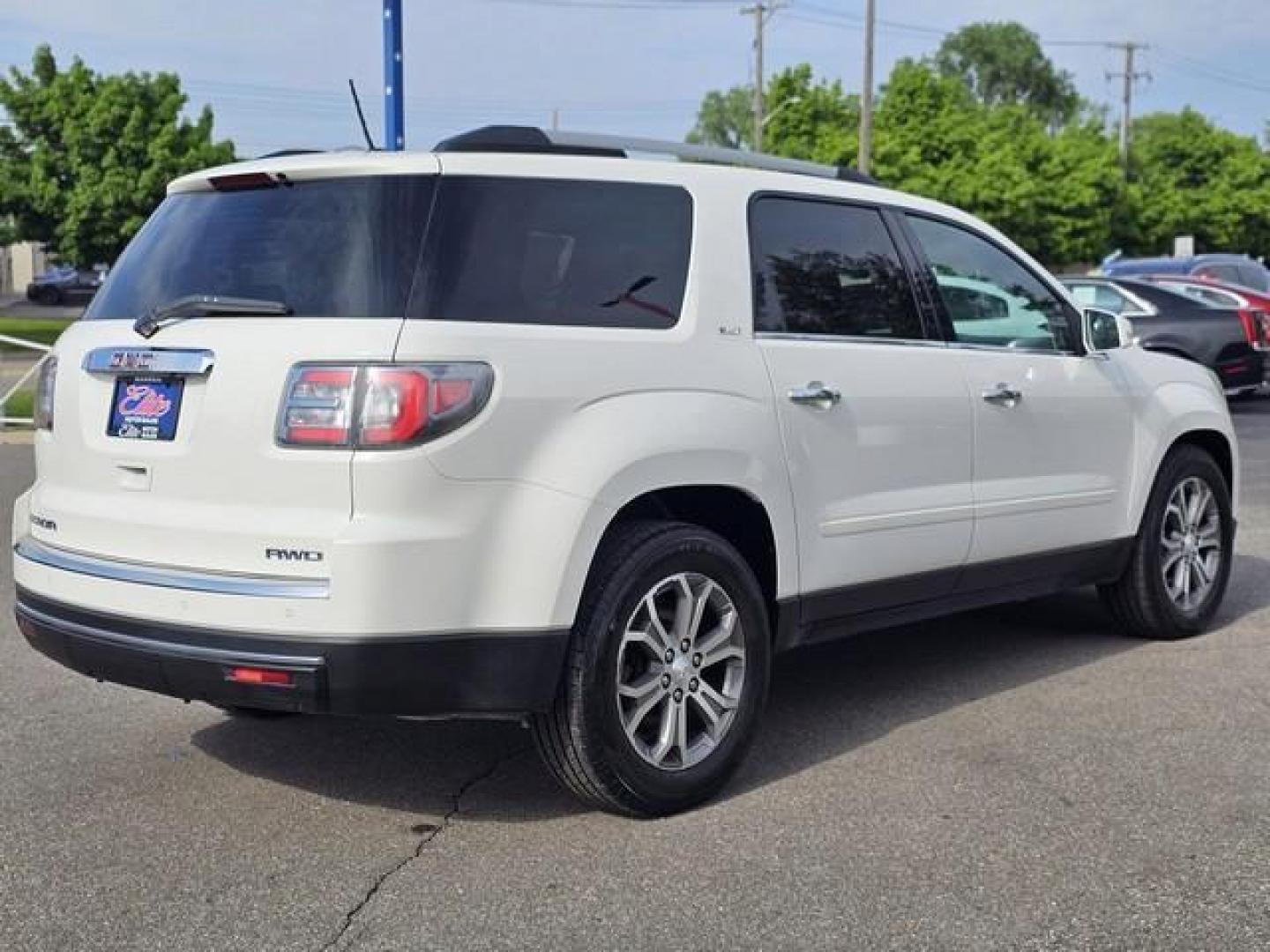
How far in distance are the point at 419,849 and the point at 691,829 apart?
749 millimetres

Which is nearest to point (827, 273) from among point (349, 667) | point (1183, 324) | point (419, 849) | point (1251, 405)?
point (349, 667)

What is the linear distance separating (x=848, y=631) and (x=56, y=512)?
8.16ft

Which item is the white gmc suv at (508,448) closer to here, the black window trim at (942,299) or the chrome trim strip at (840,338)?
the chrome trim strip at (840,338)

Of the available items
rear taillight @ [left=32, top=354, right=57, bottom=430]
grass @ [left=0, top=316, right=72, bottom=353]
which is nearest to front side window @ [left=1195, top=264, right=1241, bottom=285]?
rear taillight @ [left=32, top=354, right=57, bottom=430]

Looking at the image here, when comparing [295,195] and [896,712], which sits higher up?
[295,195]

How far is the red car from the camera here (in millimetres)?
16609

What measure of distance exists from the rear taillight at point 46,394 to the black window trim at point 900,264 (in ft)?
6.79

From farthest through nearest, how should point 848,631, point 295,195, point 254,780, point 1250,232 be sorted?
point 1250,232 < point 848,631 < point 254,780 < point 295,195

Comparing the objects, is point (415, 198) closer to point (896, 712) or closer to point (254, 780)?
point (254, 780)

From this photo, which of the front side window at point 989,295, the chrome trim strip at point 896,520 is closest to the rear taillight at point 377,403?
the chrome trim strip at point 896,520

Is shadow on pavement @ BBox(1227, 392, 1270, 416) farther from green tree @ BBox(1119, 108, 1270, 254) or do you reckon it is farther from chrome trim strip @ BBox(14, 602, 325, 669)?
green tree @ BBox(1119, 108, 1270, 254)

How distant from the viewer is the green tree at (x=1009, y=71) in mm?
99625

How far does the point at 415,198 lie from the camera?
3.92m

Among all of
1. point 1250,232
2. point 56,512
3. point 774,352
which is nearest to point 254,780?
point 56,512
